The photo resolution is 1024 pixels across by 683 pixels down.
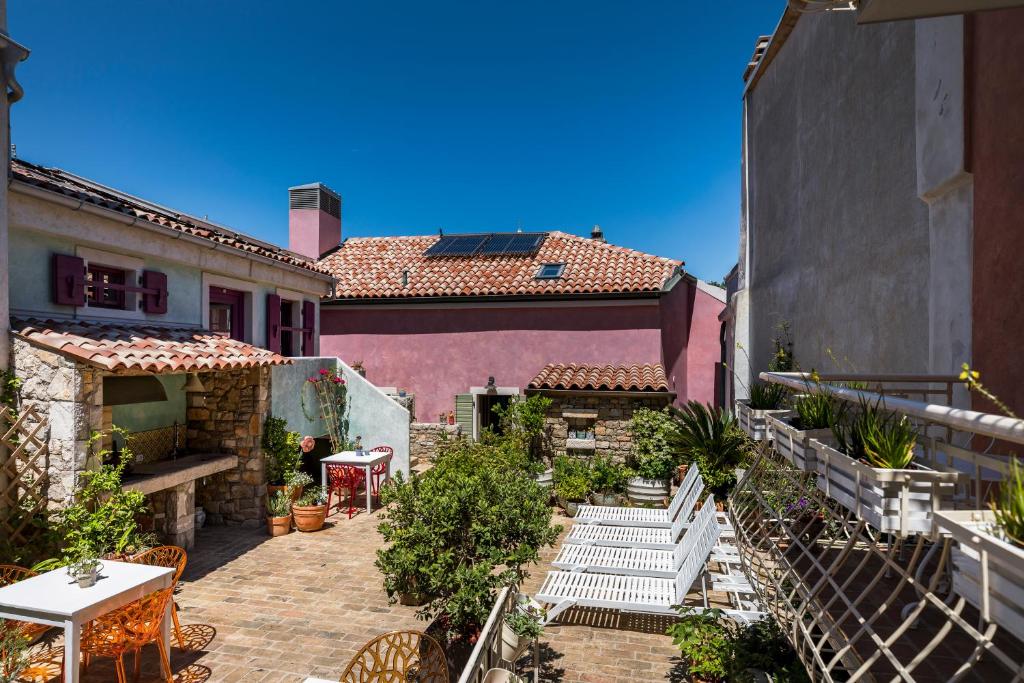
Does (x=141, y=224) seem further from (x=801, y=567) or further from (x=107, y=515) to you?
(x=801, y=567)

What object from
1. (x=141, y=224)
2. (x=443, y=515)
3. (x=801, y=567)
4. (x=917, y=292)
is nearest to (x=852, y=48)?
(x=917, y=292)

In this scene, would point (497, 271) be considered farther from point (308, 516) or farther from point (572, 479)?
point (308, 516)

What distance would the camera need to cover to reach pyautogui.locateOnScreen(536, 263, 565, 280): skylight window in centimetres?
1614

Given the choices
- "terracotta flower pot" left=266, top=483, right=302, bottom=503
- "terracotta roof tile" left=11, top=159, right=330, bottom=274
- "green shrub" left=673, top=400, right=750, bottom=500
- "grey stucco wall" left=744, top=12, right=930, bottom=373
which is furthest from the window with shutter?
"grey stucco wall" left=744, top=12, right=930, bottom=373

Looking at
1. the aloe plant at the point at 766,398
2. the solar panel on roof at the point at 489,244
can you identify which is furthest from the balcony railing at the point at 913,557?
the solar panel on roof at the point at 489,244

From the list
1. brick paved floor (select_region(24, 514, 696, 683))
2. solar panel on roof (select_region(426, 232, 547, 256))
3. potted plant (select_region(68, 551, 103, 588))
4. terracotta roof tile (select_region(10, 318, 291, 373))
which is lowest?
brick paved floor (select_region(24, 514, 696, 683))

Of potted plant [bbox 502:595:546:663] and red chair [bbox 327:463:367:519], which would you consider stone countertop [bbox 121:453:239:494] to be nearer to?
red chair [bbox 327:463:367:519]

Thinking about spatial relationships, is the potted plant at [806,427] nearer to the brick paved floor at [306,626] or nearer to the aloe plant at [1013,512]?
the aloe plant at [1013,512]

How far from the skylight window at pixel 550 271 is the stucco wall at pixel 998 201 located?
1185 cm

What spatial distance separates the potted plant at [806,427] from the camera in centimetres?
341

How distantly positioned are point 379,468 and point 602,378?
5423 mm

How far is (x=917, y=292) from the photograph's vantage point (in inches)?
→ 231

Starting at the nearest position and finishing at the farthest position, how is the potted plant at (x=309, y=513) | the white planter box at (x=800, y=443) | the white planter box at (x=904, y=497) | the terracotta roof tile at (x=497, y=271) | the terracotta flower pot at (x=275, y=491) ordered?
the white planter box at (x=904, y=497)
the white planter box at (x=800, y=443)
the potted plant at (x=309, y=513)
the terracotta flower pot at (x=275, y=491)
the terracotta roof tile at (x=497, y=271)

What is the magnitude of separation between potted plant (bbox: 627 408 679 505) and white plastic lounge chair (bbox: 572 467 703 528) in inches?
83.3
